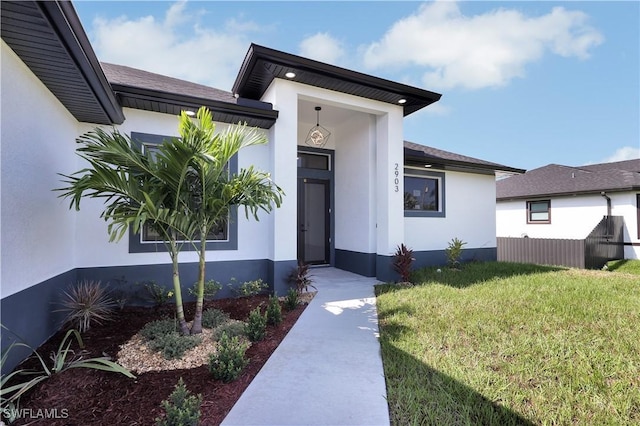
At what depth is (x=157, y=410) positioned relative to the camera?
7.52 feet

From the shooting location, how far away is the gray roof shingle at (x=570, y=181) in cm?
1240

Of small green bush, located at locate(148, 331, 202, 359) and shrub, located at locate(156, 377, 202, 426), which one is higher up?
shrub, located at locate(156, 377, 202, 426)

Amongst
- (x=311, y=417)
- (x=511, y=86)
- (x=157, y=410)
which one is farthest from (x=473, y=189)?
(x=157, y=410)

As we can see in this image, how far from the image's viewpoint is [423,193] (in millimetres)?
8828

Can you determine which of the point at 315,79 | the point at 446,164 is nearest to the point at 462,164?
the point at 446,164

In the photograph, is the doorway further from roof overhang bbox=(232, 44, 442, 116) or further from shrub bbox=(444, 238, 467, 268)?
shrub bbox=(444, 238, 467, 268)

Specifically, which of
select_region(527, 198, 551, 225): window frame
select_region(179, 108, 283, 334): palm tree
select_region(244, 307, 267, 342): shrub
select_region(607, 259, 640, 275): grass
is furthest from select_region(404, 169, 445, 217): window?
select_region(527, 198, 551, 225): window frame

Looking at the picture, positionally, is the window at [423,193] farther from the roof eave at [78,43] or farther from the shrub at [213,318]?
the roof eave at [78,43]

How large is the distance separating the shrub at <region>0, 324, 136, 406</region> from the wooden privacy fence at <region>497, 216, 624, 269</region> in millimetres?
13123

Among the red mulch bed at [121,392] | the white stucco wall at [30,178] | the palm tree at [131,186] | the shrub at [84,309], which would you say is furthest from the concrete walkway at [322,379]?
the white stucco wall at [30,178]

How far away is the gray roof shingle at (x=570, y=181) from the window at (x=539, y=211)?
635 mm

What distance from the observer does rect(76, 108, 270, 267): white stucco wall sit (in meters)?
4.76

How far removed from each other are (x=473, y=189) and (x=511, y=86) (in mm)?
7800

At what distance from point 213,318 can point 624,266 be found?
47.9ft
